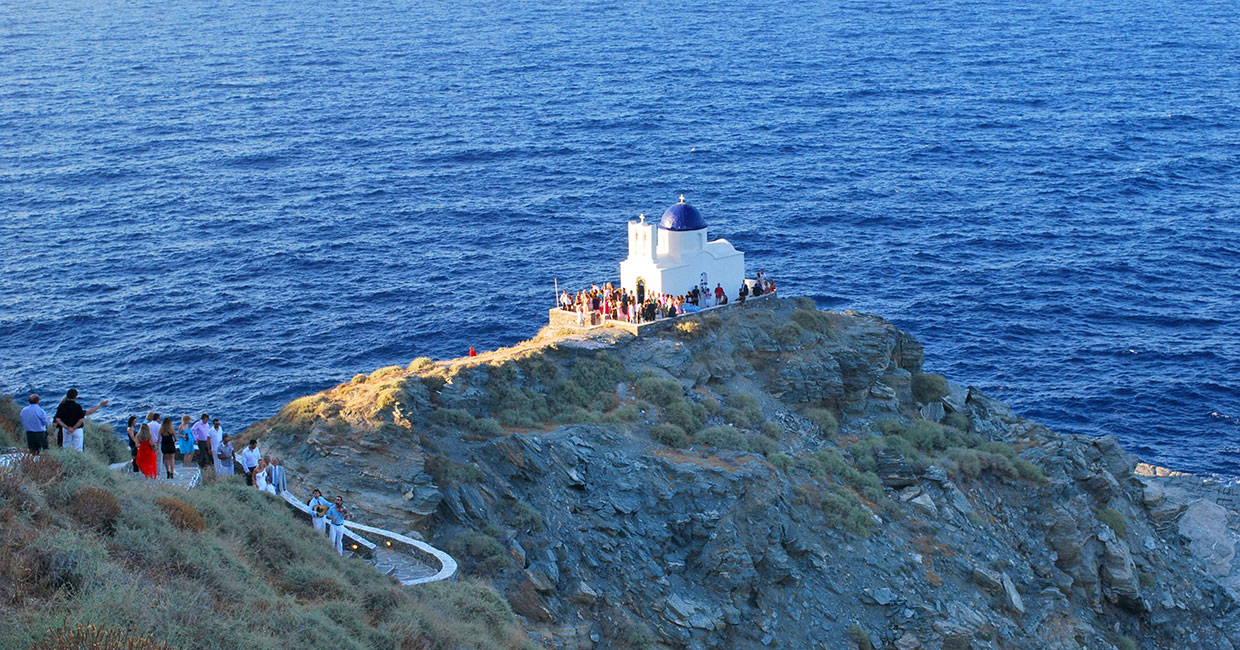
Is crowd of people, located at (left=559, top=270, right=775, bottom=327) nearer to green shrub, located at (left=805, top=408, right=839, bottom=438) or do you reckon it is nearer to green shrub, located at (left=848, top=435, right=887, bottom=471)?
green shrub, located at (left=805, top=408, right=839, bottom=438)

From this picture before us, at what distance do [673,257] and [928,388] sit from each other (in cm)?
1306

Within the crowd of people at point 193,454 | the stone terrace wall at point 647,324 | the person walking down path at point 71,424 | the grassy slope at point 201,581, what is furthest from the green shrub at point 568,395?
the person walking down path at point 71,424

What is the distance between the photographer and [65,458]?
74.2ft

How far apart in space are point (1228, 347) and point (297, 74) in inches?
4403

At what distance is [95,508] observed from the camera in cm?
2127

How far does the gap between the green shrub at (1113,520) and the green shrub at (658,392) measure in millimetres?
18830

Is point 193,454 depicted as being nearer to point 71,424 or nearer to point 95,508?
point 71,424

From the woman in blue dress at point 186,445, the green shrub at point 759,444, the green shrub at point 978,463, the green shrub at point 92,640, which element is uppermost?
the green shrub at point 92,640

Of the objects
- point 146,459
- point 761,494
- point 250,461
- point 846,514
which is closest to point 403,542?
point 250,461

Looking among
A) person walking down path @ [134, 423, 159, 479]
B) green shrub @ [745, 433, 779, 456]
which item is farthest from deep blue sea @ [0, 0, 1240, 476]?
person walking down path @ [134, 423, 159, 479]

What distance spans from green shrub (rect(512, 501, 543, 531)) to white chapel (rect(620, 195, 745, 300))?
55.7ft

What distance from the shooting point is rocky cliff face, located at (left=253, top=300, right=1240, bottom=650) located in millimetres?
34719

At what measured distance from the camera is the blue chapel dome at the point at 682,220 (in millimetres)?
50469

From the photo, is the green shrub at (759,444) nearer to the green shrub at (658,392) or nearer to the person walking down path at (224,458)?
the green shrub at (658,392)
